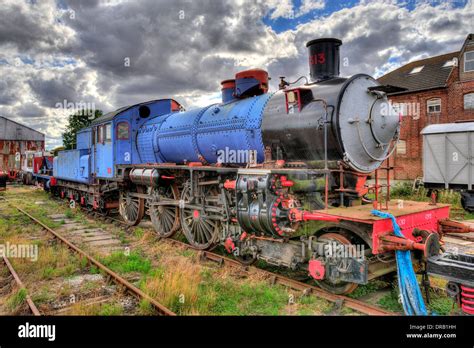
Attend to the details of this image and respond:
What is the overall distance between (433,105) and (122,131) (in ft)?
71.6

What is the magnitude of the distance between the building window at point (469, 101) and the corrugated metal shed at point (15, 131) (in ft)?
154

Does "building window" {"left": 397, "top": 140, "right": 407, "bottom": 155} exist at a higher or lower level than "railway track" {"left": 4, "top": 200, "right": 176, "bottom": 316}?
higher

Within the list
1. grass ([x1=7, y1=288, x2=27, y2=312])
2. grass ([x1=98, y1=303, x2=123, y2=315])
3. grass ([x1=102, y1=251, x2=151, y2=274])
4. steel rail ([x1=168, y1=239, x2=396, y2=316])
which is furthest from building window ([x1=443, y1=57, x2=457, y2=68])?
grass ([x1=7, y1=288, x2=27, y2=312])

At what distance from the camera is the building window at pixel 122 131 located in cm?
1247

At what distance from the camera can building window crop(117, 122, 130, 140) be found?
40.9 feet

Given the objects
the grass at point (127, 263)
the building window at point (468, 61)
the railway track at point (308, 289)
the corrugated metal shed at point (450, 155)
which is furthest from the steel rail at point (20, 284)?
the building window at point (468, 61)

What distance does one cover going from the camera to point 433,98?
25391mm

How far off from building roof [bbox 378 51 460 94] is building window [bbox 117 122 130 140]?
20.8 metres

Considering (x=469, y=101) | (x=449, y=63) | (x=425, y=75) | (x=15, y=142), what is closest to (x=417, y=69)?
(x=425, y=75)

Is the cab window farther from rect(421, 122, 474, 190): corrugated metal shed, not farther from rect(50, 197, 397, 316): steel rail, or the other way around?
rect(421, 122, 474, 190): corrugated metal shed

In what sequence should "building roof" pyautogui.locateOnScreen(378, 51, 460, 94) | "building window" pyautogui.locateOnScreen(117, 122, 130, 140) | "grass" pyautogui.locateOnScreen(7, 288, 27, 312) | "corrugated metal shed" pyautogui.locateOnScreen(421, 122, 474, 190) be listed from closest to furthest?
1. "grass" pyautogui.locateOnScreen(7, 288, 27, 312)
2. "building window" pyautogui.locateOnScreen(117, 122, 130, 140)
3. "corrugated metal shed" pyautogui.locateOnScreen(421, 122, 474, 190)
4. "building roof" pyautogui.locateOnScreen(378, 51, 460, 94)

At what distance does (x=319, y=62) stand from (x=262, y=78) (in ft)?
6.06
